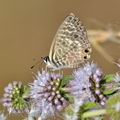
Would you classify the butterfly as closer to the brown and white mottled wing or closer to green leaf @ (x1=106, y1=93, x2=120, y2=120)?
the brown and white mottled wing

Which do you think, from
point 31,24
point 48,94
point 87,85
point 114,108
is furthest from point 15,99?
point 31,24

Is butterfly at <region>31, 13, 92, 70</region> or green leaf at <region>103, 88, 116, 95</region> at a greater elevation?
butterfly at <region>31, 13, 92, 70</region>

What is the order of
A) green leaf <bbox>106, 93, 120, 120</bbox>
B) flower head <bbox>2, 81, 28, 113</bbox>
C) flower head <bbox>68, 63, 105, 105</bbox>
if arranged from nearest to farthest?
green leaf <bbox>106, 93, 120, 120</bbox>
flower head <bbox>68, 63, 105, 105</bbox>
flower head <bbox>2, 81, 28, 113</bbox>

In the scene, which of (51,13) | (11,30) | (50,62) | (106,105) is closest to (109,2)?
(51,13)

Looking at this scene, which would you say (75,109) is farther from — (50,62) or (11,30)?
(11,30)

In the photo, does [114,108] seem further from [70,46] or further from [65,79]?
[70,46]

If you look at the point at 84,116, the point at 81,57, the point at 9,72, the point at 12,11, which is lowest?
the point at 84,116

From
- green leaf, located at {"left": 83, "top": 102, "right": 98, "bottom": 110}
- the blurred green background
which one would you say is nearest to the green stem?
green leaf, located at {"left": 83, "top": 102, "right": 98, "bottom": 110}
